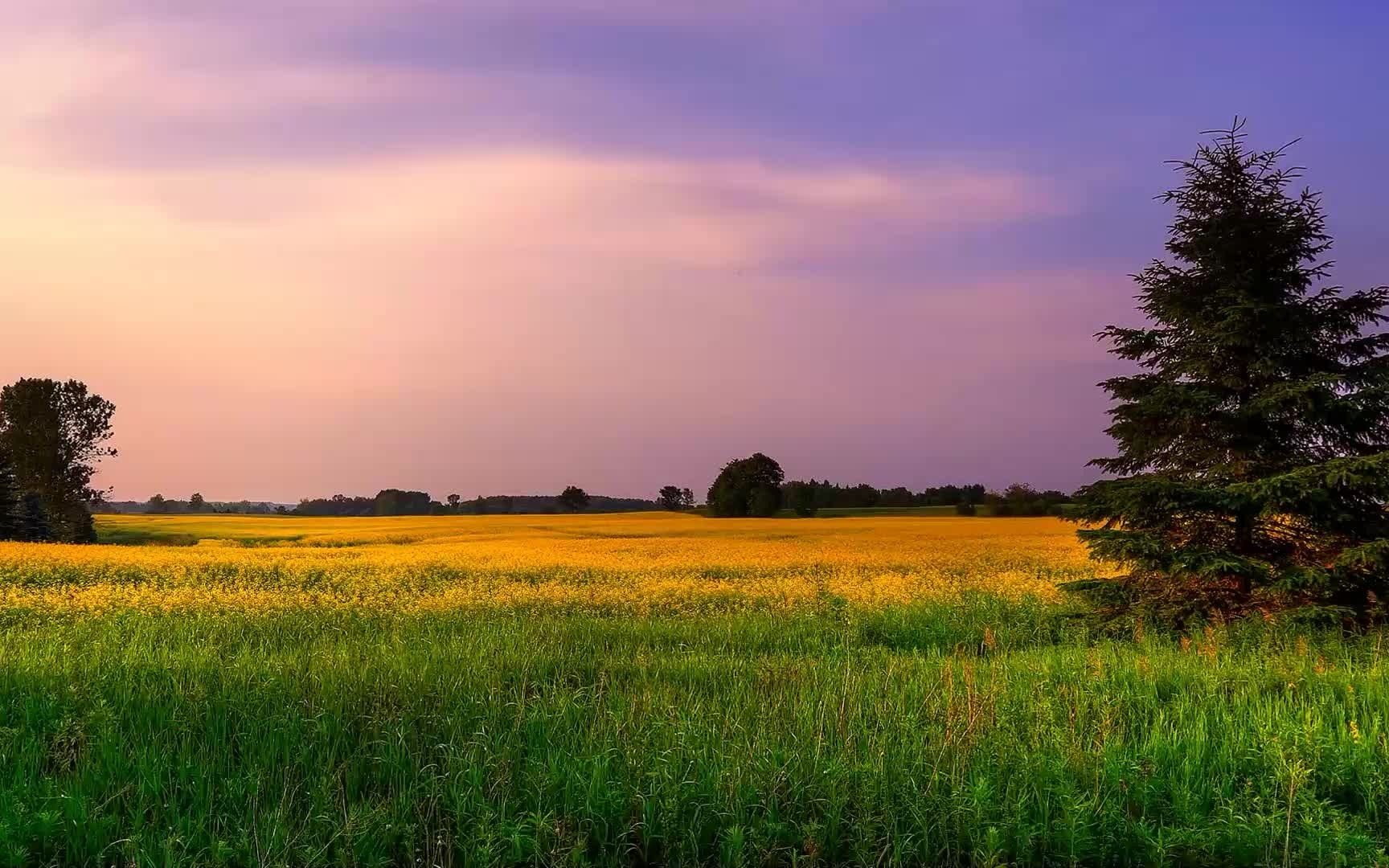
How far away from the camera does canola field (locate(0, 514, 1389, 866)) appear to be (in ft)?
14.0

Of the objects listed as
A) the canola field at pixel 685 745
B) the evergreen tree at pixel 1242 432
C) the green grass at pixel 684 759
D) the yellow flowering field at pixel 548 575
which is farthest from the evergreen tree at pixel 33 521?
the evergreen tree at pixel 1242 432

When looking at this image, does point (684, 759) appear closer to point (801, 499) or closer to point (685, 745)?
point (685, 745)

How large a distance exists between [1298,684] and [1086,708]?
2.62 metres

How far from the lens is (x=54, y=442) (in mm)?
61094

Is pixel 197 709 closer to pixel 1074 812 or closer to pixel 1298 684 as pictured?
pixel 1074 812

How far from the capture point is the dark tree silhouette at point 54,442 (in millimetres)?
59188

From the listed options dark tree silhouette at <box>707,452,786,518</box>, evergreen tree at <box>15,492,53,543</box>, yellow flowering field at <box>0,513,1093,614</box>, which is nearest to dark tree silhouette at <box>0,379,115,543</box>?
evergreen tree at <box>15,492,53,543</box>

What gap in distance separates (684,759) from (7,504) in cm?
5627

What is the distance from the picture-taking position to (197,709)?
6.35 metres

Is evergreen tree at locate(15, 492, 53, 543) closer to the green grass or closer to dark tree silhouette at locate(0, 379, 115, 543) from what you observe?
dark tree silhouette at locate(0, 379, 115, 543)

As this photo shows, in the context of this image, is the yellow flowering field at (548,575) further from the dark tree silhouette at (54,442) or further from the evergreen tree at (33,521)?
the dark tree silhouette at (54,442)

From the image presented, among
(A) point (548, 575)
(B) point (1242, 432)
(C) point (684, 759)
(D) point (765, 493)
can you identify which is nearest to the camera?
(C) point (684, 759)

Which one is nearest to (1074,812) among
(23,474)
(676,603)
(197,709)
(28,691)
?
(197,709)

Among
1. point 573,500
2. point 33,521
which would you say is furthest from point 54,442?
point 573,500
